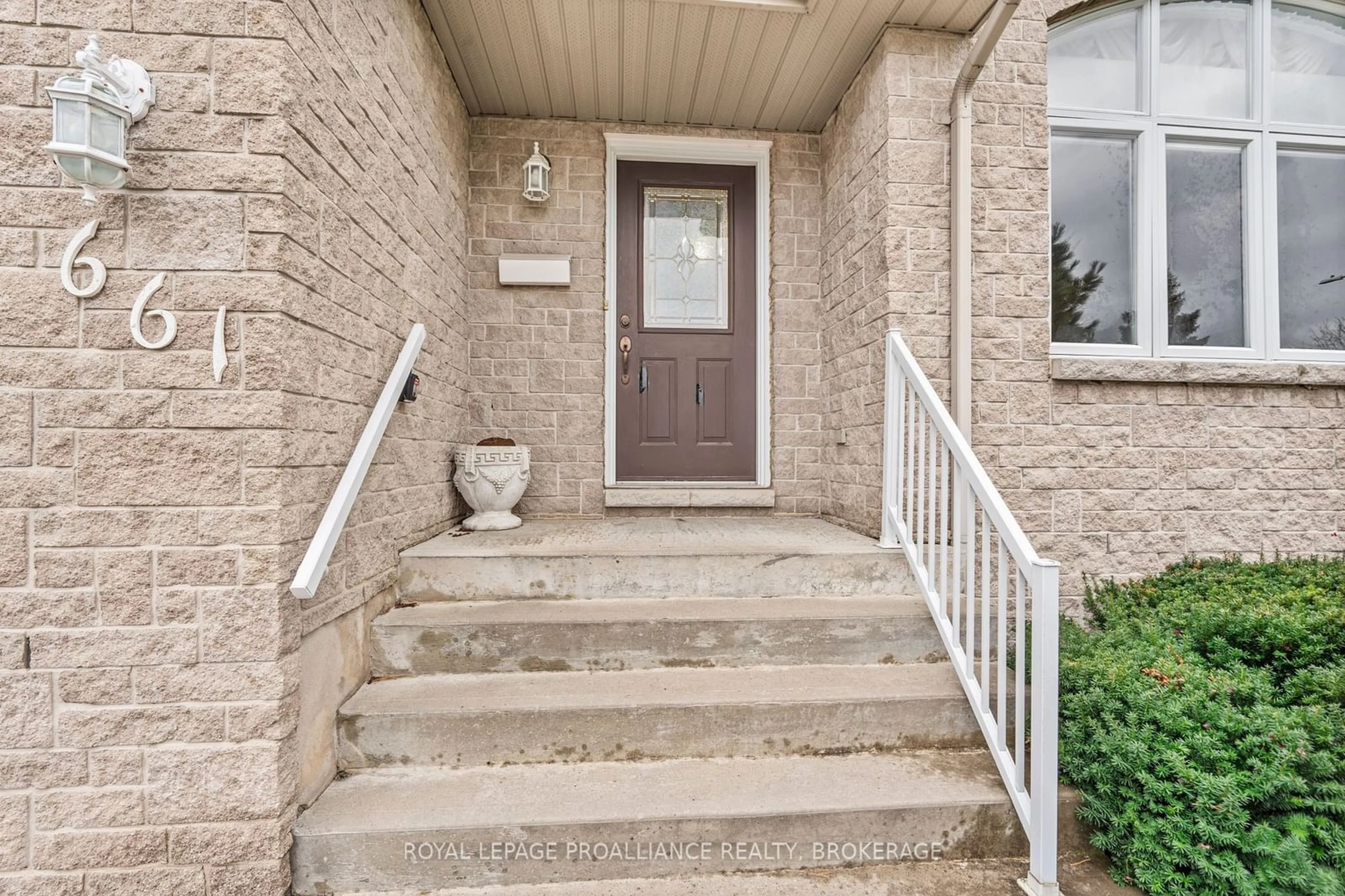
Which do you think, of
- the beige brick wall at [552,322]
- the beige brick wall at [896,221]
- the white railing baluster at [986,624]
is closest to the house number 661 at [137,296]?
the beige brick wall at [552,322]

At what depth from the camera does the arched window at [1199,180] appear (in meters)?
2.90

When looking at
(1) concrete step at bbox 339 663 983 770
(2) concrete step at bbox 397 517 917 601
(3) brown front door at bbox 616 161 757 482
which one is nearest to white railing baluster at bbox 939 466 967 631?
(1) concrete step at bbox 339 663 983 770

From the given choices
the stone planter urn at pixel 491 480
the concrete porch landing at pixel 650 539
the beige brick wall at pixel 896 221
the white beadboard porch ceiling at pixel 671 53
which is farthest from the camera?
the stone planter urn at pixel 491 480

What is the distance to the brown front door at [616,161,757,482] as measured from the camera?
3.42m

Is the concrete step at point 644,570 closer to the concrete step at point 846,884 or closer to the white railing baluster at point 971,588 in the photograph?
the white railing baluster at point 971,588

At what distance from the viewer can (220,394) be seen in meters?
1.46

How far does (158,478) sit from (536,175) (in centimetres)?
239

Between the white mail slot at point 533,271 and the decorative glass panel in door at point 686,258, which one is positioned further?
the decorative glass panel in door at point 686,258

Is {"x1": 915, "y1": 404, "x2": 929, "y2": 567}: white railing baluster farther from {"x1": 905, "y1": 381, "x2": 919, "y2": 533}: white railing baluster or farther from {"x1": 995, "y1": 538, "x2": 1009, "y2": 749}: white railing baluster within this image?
{"x1": 995, "y1": 538, "x2": 1009, "y2": 749}: white railing baluster

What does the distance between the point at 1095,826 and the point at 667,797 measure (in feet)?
3.91

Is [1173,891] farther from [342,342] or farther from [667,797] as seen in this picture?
[342,342]

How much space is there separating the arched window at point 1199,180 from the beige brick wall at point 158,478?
3273 millimetres

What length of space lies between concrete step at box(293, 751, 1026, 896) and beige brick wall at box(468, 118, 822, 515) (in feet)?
5.91

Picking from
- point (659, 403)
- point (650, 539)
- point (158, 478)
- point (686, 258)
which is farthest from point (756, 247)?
point (158, 478)
